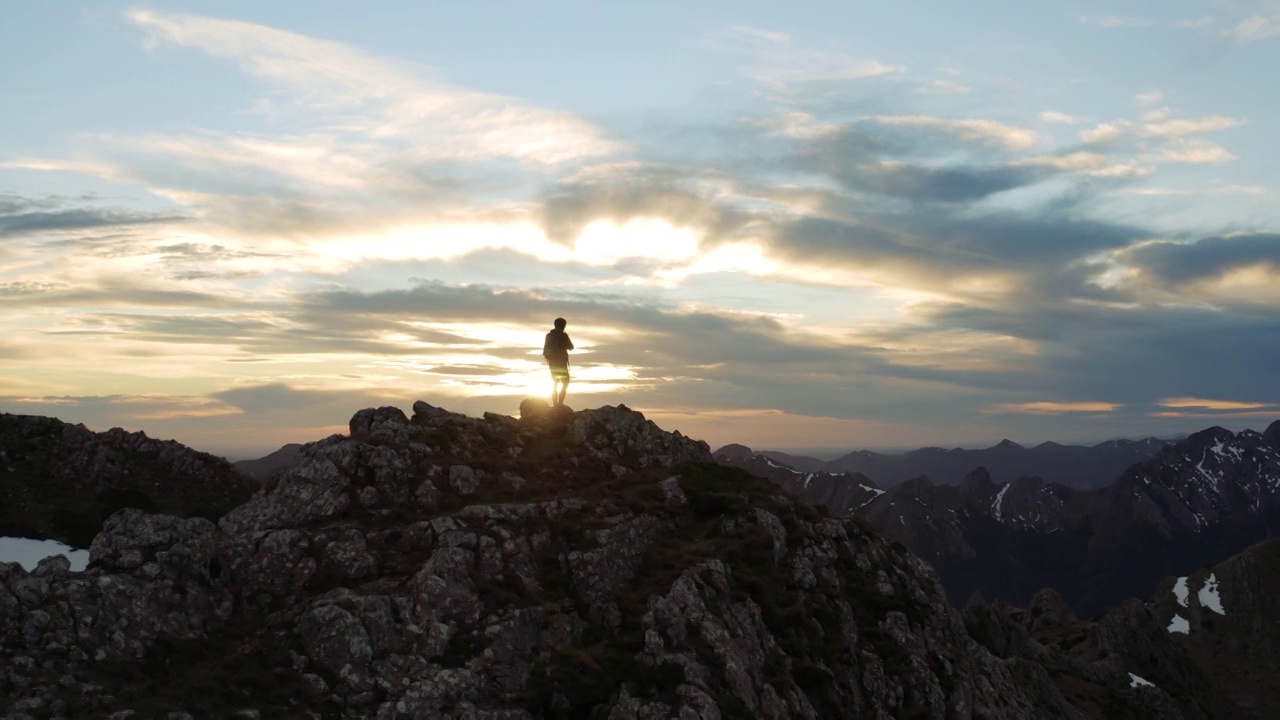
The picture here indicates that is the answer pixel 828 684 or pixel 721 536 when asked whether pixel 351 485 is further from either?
pixel 828 684

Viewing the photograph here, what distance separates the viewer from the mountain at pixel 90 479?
2172 inches

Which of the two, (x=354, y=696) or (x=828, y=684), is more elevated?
(x=354, y=696)

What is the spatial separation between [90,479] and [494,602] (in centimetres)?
4532

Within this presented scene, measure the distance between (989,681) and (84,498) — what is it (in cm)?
6243

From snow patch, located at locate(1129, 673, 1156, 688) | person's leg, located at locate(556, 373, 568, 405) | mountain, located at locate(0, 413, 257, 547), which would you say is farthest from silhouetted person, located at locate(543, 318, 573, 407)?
snow patch, located at locate(1129, 673, 1156, 688)

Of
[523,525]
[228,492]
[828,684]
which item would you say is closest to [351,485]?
[523,525]

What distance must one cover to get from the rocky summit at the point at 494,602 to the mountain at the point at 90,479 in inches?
1010

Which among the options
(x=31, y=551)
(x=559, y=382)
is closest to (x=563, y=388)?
(x=559, y=382)

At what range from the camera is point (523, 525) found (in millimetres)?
37844

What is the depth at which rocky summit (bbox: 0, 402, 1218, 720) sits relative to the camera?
88.8 ft

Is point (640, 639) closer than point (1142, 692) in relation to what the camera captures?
Yes

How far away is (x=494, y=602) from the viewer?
32781 millimetres

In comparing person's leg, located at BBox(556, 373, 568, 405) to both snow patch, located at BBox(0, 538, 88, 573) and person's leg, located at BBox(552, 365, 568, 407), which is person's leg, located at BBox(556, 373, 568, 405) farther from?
snow patch, located at BBox(0, 538, 88, 573)

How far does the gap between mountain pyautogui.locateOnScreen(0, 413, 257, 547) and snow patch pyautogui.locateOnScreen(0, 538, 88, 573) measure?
0.88m
